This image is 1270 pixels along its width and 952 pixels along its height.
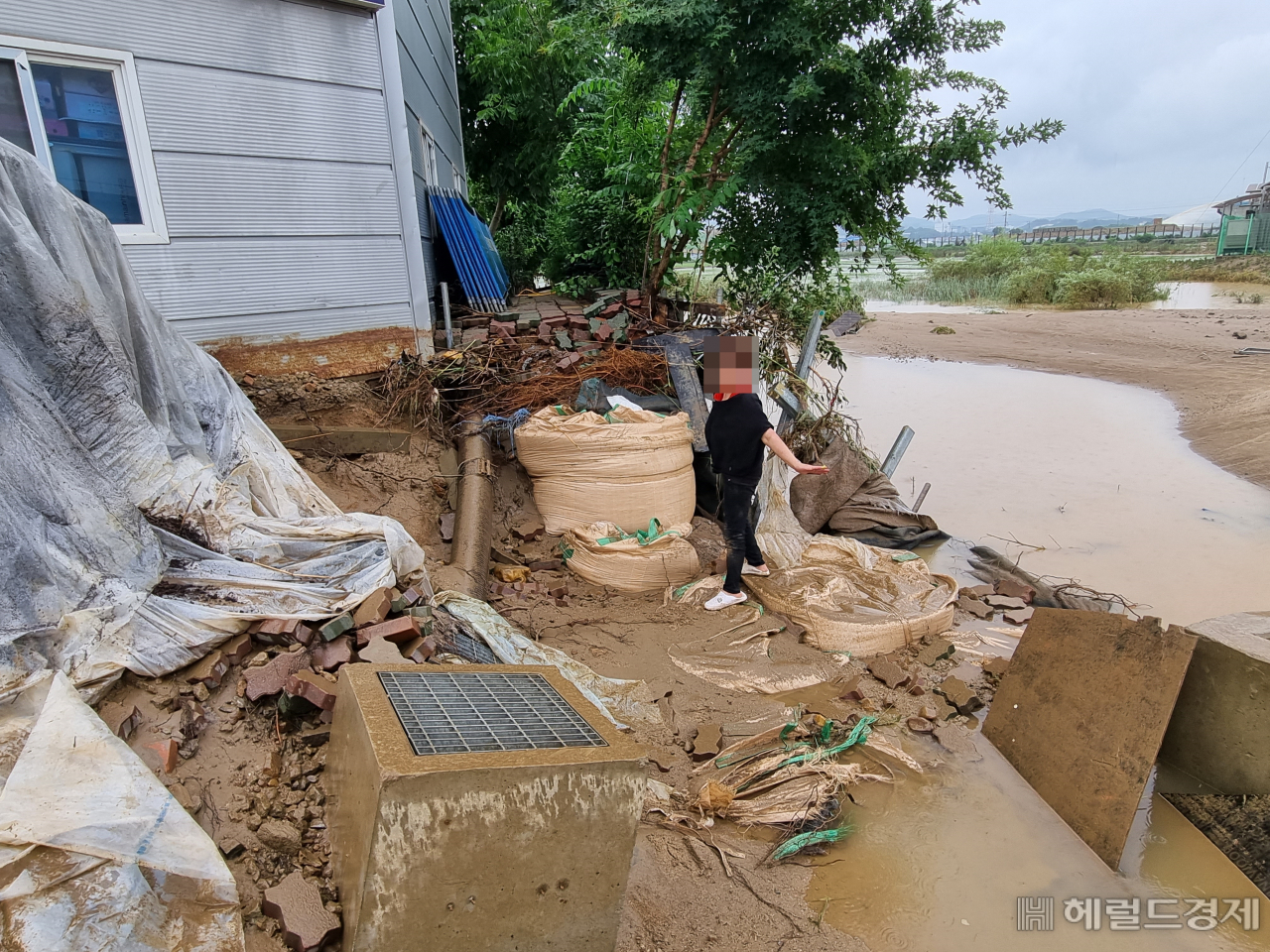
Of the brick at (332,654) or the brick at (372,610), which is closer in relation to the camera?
the brick at (332,654)

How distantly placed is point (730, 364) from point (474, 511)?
182 centimetres

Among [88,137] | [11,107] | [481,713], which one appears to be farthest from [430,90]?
[481,713]

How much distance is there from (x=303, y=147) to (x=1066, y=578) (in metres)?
5.97

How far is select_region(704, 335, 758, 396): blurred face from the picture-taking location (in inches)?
156

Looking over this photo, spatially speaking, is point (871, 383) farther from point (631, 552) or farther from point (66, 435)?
point (66, 435)

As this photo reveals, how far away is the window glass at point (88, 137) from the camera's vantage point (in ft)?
12.2

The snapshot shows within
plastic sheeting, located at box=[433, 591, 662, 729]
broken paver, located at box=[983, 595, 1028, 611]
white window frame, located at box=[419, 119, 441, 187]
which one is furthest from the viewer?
white window frame, located at box=[419, 119, 441, 187]

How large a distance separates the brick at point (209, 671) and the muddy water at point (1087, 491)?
15.4ft

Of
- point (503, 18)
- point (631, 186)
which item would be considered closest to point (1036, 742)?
point (631, 186)

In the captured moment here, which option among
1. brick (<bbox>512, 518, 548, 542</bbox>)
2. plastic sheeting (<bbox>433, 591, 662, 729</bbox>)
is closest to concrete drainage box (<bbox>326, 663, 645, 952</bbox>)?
plastic sheeting (<bbox>433, 591, 662, 729</bbox>)

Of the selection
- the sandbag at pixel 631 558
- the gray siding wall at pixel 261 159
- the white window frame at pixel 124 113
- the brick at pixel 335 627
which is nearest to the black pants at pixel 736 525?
the sandbag at pixel 631 558

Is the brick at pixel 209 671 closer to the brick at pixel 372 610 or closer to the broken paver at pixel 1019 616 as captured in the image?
the brick at pixel 372 610

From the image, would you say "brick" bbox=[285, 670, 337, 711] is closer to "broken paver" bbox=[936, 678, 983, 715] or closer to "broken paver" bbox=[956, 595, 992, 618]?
"broken paver" bbox=[936, 678, 983, 715]

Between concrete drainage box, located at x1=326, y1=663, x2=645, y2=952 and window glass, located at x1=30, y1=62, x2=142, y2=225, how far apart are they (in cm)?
362
